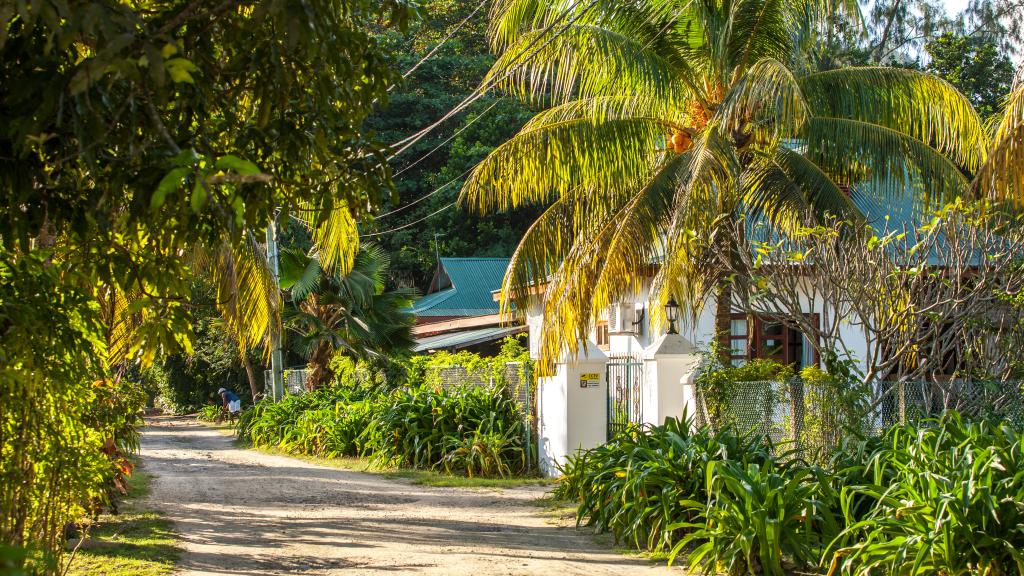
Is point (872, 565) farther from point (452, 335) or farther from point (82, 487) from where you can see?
point (452, 335)

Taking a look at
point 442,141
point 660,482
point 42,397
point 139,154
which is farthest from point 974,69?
point 139,154

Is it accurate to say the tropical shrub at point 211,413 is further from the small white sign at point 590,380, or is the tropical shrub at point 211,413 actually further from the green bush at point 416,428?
the small white sign at point 590,380

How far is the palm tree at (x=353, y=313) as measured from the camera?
74.2ft

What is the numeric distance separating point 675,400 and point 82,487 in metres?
8.24

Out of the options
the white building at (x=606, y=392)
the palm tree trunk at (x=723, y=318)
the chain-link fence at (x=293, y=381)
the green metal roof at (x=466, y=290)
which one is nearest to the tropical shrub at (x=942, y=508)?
the palm tree trunk at (x=723, y=318)

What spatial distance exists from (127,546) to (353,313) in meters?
13.5

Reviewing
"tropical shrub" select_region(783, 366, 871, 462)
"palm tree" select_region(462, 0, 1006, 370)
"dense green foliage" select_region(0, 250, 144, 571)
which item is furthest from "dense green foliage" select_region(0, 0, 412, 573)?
"palm tree" select_region(462, 0, 1006, 370)

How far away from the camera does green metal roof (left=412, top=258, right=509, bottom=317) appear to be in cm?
3500

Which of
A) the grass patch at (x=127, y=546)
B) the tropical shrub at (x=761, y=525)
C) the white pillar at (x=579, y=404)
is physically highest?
the white pillar at (x=579, y=404)

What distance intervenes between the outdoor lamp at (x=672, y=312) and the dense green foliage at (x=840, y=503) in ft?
10.4

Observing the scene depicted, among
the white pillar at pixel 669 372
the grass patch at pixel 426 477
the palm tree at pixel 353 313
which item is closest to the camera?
the white pillar at pixel 669 372

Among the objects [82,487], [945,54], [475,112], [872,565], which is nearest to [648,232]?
[872,565]

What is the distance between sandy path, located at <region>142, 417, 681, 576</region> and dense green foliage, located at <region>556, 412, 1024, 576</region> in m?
0.59

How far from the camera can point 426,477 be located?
52.8 ft
